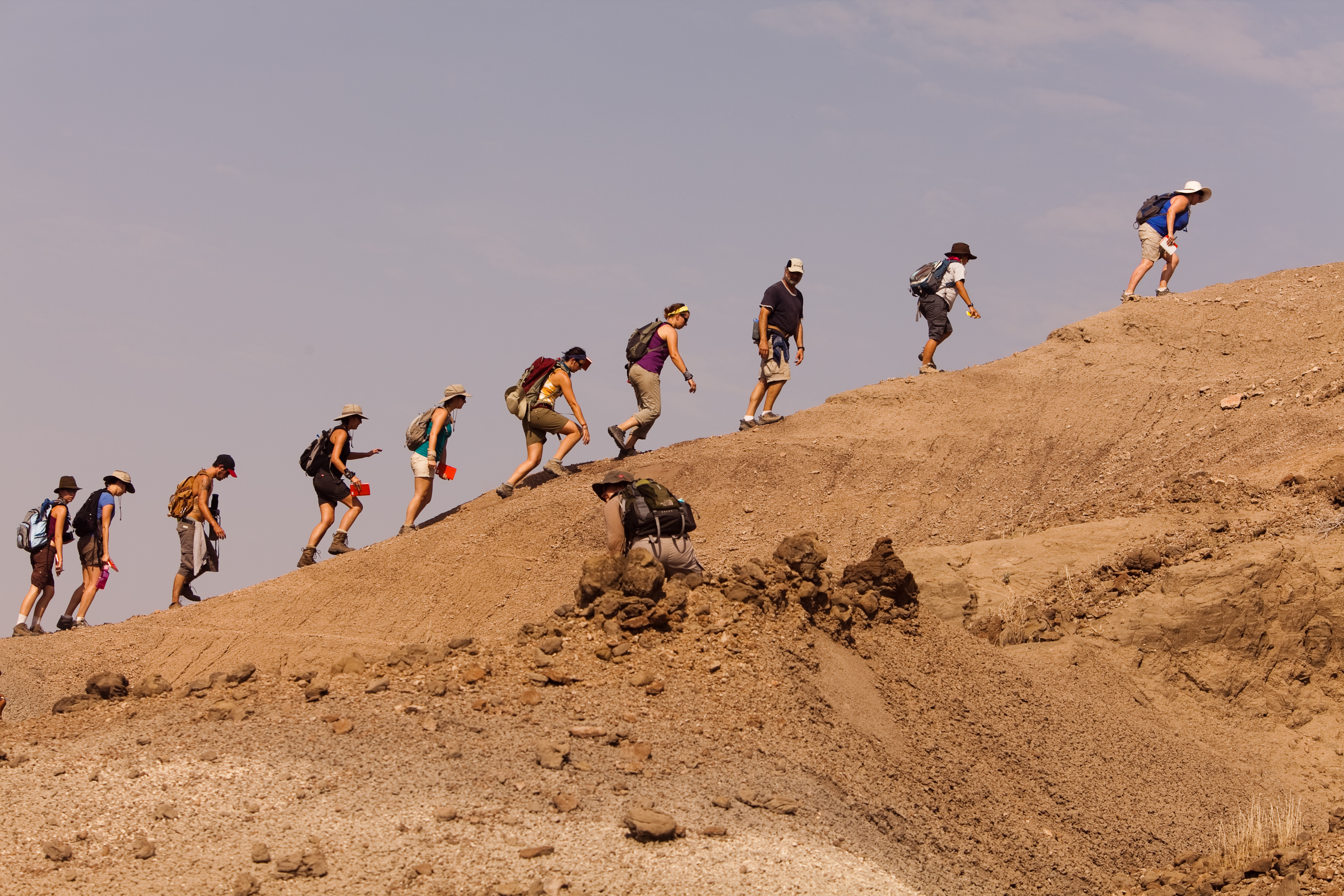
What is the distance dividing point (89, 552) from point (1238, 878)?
10.5 m

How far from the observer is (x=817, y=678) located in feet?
26.1

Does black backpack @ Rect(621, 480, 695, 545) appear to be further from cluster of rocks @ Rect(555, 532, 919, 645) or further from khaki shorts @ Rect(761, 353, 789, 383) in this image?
khaki shorts @ Rect(761, 353, 789, 383)

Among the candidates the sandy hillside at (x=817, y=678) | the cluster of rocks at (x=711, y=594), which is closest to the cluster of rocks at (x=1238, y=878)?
the sandy hillside at (x=817, y=678)

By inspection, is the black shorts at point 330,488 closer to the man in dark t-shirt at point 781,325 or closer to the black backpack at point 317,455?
the black backpack at point 317,455

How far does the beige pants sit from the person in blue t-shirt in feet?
6.05

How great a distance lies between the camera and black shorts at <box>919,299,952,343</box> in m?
14.7

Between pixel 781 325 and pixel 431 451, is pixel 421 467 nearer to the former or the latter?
pixel 431 451

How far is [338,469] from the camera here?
40.3ft

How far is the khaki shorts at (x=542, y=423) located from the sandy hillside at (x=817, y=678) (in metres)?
0.56

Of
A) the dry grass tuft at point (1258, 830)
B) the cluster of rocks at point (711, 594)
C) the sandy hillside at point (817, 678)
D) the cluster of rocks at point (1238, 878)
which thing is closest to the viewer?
the sandy hillside at point (817, 678)

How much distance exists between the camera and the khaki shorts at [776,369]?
14023mm

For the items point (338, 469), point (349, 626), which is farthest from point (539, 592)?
point (338, 469)

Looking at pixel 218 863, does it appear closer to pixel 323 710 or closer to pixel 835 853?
pixel 323 710

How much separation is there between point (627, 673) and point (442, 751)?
150 centimetres
